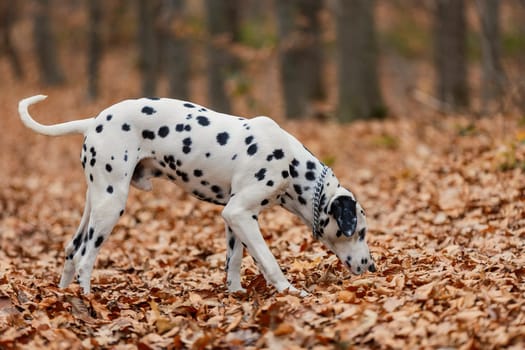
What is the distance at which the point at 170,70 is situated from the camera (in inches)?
878

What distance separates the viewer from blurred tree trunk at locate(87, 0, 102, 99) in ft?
81.2

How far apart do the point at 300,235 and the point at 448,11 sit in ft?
32.0

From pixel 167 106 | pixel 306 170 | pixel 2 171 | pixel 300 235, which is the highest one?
pixel 167 106

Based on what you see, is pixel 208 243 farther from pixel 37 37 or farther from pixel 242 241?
pixel 37 37

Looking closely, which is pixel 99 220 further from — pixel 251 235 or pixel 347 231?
pixel 347 231

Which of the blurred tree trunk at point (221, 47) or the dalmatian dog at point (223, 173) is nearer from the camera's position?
the dalmatian dog at point (223, 173)

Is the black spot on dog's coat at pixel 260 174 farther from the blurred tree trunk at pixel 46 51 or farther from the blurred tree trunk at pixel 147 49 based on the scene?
the blurred tree trunk at pixel 46 51

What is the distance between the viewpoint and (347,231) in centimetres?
588

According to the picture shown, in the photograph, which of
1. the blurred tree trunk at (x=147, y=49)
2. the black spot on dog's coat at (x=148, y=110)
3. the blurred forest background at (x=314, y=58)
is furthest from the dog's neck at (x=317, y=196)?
the blurred tree trunk at (x=147, y=49)

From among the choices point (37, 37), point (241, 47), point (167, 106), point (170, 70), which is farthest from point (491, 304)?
point (37, 37)

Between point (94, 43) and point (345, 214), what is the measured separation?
21.0 metres

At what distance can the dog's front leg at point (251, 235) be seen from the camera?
586cm

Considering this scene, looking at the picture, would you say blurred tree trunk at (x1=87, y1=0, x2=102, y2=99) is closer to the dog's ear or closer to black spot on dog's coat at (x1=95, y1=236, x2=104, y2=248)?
black spot on dog's coat at (x1=95, y1=236, x2=104, y2=248)

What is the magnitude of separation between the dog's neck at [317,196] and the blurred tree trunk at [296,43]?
12.1 metres
